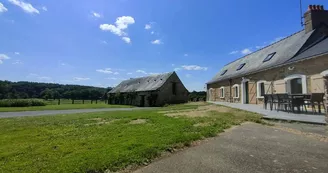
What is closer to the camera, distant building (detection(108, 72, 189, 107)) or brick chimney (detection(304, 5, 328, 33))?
brick chimney (detection(304, 5, 328, 33))

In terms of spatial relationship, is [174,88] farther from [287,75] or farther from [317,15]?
[317,15]

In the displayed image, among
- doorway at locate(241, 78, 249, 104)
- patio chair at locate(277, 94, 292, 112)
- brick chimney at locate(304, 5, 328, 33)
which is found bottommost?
patio chair at locate(277, 94, 292, 112)

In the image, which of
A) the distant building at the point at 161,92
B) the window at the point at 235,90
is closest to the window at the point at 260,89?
the window at the point at 235,90

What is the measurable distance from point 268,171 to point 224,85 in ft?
64.7

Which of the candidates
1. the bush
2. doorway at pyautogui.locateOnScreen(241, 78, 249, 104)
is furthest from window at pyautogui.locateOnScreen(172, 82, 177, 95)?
the bush

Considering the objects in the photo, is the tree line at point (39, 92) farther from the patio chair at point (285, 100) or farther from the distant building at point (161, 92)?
the patio chair at point (285, 100)

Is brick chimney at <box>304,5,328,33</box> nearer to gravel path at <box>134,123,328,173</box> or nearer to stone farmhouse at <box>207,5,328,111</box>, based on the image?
stone farmhouse at <box>207,5,328,111</box>

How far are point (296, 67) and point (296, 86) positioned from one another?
1.17m

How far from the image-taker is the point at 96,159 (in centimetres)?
370

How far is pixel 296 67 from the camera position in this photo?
1189 cm

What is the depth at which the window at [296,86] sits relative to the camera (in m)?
11.9

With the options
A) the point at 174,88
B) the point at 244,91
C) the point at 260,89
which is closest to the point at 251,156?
the point at 260,89

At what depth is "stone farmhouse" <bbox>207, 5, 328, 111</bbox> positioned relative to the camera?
10.8 m

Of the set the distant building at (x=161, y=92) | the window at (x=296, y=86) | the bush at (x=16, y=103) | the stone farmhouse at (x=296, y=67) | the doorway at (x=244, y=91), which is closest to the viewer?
the stone farmhouse at (x=296, y=67)
